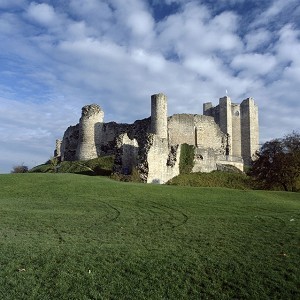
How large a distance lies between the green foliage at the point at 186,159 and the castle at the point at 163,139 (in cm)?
68

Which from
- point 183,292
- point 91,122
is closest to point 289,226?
point 183,292

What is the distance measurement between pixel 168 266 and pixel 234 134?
5149 centimetres

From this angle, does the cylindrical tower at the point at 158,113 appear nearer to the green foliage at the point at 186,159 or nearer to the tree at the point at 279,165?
the green foliage at the point at 186,159

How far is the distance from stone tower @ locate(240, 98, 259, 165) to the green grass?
131ft

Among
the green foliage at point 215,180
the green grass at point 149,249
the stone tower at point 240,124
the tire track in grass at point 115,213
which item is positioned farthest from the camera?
the stone tower at point 240,124

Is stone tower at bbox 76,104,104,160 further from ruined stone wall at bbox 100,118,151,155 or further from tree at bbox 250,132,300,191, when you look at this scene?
tree at bbox 250,132,300,191

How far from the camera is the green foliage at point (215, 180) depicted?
34281mm

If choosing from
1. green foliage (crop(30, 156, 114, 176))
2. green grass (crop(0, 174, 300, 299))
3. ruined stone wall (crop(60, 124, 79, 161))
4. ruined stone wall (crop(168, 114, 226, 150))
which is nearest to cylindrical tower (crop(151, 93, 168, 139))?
ruined stone wall (crop(168, 114, 226, 150))

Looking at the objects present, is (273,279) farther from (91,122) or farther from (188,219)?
(91,122)

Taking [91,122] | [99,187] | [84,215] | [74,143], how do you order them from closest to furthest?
[84,215] → [99,187] → [91,122] → [74,143]

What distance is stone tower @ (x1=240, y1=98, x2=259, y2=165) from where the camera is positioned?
2265 inches

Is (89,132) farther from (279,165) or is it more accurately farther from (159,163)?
(279,165)

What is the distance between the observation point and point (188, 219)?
14.3 m

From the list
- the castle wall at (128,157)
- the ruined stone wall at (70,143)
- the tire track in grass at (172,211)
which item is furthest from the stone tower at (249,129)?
the tire track in grass at (172,211)
